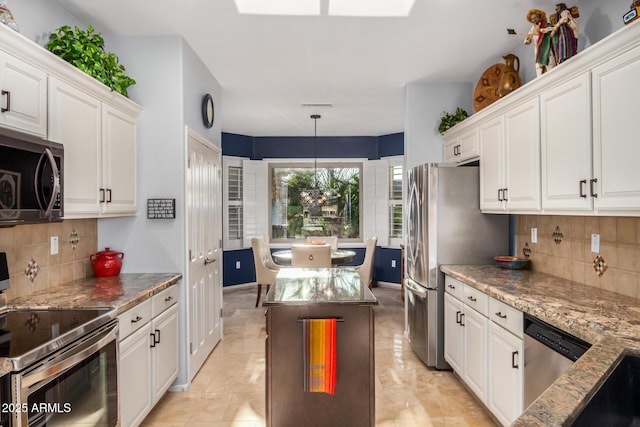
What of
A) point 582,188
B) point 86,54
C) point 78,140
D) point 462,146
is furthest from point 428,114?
point 78,140

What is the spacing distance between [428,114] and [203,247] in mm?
2621

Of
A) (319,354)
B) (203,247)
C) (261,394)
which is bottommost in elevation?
(261,394)

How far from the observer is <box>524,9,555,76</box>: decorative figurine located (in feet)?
7.91

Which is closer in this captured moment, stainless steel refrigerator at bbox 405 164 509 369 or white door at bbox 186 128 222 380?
white door at bbox 186 128 222 380

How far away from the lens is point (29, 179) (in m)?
1.79

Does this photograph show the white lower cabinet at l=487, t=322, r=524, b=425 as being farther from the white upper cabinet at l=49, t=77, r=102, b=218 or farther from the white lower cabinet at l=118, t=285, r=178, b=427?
the white upper cabinet at l=49, t=77, r=102, b=218

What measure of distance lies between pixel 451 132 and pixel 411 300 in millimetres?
1680

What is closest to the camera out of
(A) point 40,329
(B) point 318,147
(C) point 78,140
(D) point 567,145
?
(A) point 40,329

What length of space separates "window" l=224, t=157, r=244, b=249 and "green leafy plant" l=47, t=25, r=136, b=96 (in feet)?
13.4

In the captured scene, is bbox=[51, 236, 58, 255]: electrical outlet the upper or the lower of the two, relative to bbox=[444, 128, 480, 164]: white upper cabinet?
lower

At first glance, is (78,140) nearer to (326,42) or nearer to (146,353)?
(146,353)

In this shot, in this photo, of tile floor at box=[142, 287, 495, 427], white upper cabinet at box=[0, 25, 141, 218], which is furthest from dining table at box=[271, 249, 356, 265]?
white upper cabinet at box=[0, 25, 141, 218]

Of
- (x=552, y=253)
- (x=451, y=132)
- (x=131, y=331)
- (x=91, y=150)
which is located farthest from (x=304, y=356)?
(x=451, y=132)

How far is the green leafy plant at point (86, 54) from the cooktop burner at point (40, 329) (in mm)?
1419
